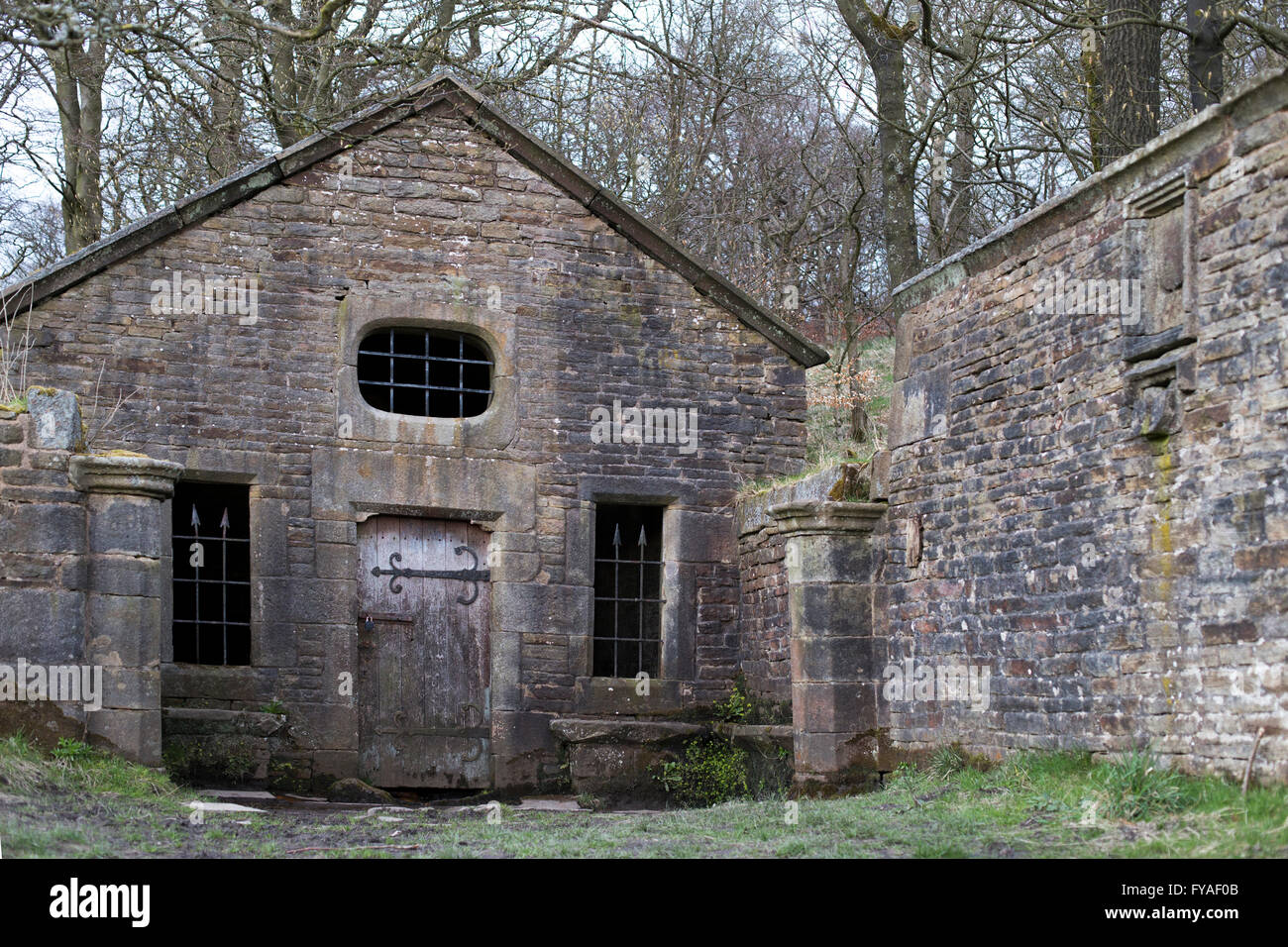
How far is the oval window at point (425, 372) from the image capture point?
465 inches

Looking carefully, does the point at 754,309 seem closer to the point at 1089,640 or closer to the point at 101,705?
the point at 1089,640

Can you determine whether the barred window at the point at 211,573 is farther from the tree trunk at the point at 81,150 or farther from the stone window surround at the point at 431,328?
the tree trunk at the point at 81,150

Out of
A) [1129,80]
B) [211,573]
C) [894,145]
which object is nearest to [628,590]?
[211,573]

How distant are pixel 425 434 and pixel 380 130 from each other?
2622 mm

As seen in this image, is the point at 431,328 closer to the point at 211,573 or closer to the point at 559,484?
the point at 559,484

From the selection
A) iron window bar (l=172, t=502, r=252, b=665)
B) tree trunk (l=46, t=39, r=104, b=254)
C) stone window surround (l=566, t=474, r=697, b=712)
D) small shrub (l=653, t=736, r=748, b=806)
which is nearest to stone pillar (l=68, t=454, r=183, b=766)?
iron window bar (l=172, t=502, r=252, b=665)

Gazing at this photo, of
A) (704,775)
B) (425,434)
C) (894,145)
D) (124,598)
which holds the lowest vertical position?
(704,775)

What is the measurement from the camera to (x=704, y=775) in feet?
37.9

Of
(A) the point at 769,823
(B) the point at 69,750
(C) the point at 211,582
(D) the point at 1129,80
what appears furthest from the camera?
(D) the point at 1129,80

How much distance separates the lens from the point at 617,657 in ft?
39.9

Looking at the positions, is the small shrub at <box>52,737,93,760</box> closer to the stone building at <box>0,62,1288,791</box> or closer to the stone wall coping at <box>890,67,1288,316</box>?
the stone building at <box>0,62,1288,791</box>

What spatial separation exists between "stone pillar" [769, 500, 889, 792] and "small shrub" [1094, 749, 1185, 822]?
2.78 m

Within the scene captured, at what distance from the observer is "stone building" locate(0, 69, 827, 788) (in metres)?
11.0
